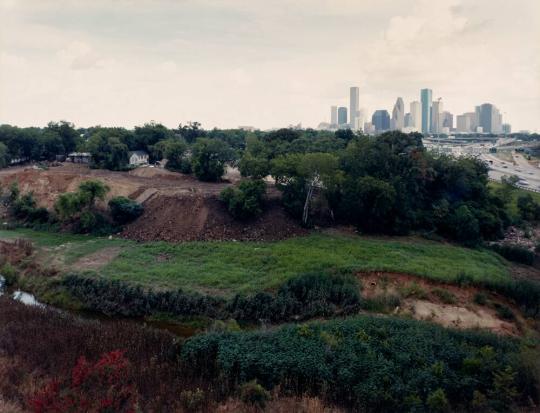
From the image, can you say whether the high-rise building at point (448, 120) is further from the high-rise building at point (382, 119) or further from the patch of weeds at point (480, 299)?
the patch of weeds at point (480, 299)

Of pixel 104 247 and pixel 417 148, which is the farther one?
pixel 417 148

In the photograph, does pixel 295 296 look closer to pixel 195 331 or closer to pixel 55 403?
pixel 195 331

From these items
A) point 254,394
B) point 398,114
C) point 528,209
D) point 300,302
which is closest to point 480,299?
point 300,302

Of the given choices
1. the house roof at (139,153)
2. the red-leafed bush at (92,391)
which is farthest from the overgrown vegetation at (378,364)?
the house roof at (139,153)

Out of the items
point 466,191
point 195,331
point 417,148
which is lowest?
point 195,331

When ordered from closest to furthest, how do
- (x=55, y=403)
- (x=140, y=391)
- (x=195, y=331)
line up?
(x=55, y=403) < (x=140, y=391) < (x=195, y=331)

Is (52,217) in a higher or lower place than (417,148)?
lower

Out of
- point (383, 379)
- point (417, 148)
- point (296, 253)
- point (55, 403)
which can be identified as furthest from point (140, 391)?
point (417, 148)
